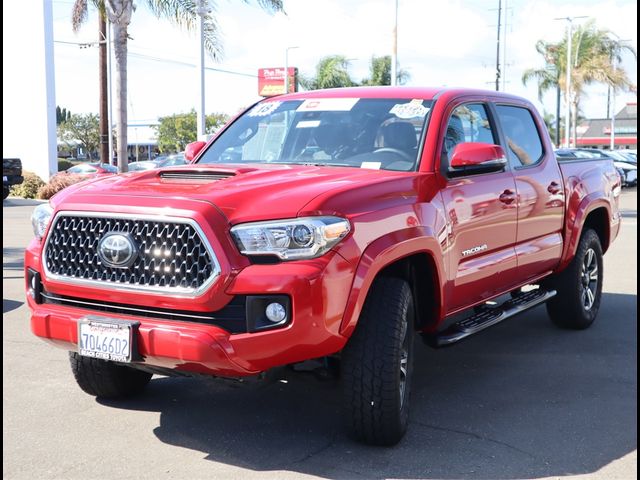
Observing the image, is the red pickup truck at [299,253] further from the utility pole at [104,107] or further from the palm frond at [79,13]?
the utility pole at [104,107]

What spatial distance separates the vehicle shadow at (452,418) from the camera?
413 centimetres

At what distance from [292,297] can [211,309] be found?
369mm

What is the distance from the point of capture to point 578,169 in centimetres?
689

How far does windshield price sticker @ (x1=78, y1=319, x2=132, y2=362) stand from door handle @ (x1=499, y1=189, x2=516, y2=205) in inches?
106

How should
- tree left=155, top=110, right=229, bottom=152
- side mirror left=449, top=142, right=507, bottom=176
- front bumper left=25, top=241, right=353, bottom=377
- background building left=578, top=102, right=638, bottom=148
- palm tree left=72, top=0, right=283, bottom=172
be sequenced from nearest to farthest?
front bumper left=25, top=241, right=353, bottom=377, side mirror left=449, top=142, right=507, bottom=176, palm tree left=72, top=0, right=283, bottom=172, tree left=155, top=110, right=229, bottom=152, background building left=578, top=102, right=638, bottom=148

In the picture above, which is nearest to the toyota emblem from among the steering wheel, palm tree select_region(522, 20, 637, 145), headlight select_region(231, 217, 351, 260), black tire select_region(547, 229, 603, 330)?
headlight select_region(231, 217, 351, 260)

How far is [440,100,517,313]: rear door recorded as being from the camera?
493 cm

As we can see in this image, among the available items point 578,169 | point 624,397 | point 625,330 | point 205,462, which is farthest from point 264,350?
point 625,330

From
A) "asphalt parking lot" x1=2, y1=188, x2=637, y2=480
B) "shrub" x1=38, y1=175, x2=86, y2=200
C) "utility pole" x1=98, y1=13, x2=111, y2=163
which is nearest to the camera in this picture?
"asphalt parking lot" x1=2, y1=188, x2=637, y2=480

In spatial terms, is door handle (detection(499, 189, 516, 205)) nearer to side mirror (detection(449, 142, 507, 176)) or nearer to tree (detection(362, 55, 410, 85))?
side mirror (detection(449, 142, 507, 176))

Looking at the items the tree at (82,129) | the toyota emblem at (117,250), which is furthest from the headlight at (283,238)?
the tree at (82,129)

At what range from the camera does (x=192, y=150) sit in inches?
235

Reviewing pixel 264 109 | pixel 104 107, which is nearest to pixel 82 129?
pixel 104 107

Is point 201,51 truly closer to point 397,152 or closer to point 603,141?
point 397,152
